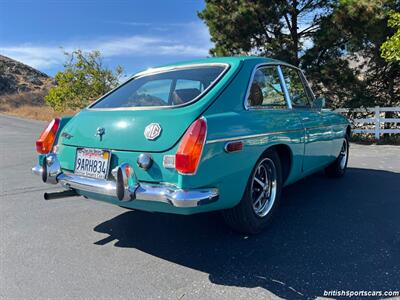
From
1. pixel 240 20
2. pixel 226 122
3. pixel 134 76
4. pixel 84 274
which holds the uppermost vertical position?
pixel 240 20

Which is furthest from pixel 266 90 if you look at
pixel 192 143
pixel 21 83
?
pixel 21 83

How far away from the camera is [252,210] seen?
10.0ft

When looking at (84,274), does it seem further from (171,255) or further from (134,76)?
(134,76)

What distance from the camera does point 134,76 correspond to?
3.96 m

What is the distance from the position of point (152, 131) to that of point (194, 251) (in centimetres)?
109

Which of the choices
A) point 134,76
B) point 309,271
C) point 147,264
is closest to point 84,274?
point 147,264

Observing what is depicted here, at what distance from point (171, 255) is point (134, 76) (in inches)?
83.9

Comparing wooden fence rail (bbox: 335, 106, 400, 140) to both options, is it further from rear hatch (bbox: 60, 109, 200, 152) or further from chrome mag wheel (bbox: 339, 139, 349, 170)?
rear hatch (bbox: 60, 109, 200, 152)

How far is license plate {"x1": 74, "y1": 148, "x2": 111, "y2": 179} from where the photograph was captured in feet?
9.27

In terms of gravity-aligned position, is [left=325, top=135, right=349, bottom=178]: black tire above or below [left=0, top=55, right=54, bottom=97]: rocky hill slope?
below

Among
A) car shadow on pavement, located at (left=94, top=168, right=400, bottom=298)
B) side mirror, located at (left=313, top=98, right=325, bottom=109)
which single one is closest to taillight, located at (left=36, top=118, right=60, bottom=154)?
car shadow on pavement, located at (left=94, top=168, right=400, bottom=298)

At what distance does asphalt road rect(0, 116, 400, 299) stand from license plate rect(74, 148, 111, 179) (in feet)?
2.21

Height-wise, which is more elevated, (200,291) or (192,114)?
(192,114)

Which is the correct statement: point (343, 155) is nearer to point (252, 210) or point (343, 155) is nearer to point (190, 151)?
point (252, 210)
